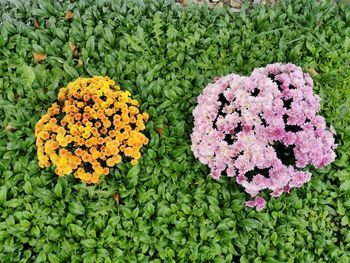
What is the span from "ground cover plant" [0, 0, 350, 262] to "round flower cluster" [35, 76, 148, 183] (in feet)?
0.92

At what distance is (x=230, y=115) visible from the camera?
143 inches

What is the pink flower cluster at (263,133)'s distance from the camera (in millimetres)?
3543

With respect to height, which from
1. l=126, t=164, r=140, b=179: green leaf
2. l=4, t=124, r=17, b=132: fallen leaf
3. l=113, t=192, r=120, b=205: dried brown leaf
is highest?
l=4, t=124, r=17, b=132: fallen leaf

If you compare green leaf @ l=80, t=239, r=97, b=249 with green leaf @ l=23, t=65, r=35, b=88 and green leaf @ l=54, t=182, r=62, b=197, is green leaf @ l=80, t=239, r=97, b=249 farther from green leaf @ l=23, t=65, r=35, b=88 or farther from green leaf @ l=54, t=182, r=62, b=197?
green leaf @ l=23, t=65, r=35, b=88

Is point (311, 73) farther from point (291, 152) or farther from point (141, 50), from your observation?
point (141, 50)

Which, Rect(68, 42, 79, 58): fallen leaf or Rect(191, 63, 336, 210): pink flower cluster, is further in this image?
Rect(68, 42, 79, 58): fallen leaf

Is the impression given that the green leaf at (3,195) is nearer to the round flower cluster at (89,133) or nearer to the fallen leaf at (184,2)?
the round flower cluster at (89,133)

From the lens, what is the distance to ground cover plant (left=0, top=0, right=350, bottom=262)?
3.75m

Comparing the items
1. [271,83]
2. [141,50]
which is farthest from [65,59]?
[271,83]

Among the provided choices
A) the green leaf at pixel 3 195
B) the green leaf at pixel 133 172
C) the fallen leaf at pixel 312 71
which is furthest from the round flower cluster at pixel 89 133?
the fallen leaf at pixel 312 71

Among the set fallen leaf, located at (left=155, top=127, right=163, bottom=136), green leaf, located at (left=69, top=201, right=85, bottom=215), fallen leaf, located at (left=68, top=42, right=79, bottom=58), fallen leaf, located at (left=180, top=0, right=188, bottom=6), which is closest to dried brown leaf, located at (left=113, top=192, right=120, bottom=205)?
green leaf, located at (left=69, top=201, right=85, bottom=215)

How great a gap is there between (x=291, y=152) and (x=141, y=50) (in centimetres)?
170

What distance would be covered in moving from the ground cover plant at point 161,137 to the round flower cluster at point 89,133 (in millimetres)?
282

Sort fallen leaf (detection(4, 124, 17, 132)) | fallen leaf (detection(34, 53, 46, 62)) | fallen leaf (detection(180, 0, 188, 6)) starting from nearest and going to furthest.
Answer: fallen leaf (detection(4, 124, 17, 132)), fallen leaf (detection(34, 53, 46, 62)), fallen leaf (detection(180, 0, 188, 6))
